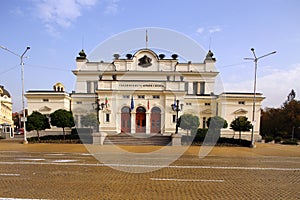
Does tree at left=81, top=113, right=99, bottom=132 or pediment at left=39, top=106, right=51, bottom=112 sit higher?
pediment at left=39, top=106, right=51, bottom=112

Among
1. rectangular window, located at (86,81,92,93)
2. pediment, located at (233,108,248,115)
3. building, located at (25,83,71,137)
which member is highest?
rectangular window, located at (86,81,92,93)

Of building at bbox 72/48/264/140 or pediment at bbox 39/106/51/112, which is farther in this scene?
pediment at bbox 39/106/51/112

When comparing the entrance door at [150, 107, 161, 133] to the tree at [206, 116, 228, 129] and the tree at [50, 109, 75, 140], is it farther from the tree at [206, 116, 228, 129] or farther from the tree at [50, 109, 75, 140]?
the tree at [50, 109, 75, 140]

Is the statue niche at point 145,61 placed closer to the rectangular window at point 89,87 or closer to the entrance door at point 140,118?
the entrance door at point 140,118

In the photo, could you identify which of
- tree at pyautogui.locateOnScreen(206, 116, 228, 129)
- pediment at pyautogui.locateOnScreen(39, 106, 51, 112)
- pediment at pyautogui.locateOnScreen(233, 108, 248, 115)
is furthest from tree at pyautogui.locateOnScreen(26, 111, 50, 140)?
pediment at pyautogui.locateOnScreen(233, 108, 248, 115)

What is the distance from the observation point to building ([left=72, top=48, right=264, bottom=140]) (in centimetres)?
3164

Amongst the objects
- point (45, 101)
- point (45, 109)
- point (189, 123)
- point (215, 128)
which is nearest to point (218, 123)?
point (215, 128)

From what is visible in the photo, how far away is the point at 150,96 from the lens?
A: 3188 centimetres

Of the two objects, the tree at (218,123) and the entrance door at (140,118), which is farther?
the entrance door at (140,118)

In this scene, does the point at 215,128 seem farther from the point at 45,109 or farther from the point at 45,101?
the point at 45,101

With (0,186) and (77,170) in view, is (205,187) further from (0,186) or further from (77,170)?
(0,186)

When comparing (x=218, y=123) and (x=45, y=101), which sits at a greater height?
(x=45, y=101)

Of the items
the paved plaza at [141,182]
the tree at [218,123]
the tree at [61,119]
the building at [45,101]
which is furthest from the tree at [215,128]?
the building at [45,101]

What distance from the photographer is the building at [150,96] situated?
1246 inches
